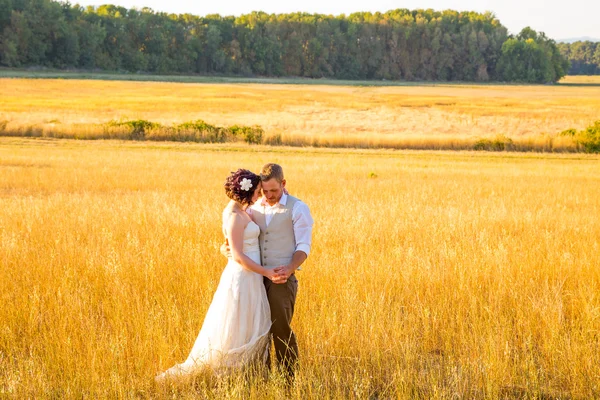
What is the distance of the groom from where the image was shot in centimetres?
611

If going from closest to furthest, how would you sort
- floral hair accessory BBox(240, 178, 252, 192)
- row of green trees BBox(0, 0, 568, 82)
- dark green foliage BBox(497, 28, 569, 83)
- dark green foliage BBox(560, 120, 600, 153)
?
floral hair accessory BBox(240, 178, 252, 192) < dark green foliage BBox(560, 120, 600, 153) < row of green trees BBox(0, 0, 568, 82) < dark green foliage BBox(497, 28, 569, 83)

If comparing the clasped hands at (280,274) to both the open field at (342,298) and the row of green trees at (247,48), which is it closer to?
the open field at (342,298)

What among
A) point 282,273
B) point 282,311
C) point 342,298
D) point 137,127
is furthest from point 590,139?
point 282,273

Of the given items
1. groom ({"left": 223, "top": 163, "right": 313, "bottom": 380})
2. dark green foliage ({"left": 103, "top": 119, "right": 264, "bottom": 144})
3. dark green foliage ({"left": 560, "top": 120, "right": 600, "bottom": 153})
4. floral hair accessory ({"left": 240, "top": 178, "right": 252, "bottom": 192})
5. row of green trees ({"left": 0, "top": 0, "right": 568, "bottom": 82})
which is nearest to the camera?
floral hair accessory ({"left": 240, "top": 178, "right": 252, "bottom": 192})

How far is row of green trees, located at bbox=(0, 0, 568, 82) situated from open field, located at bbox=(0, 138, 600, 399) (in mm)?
128787

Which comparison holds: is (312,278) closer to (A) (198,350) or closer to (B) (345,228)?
(A) (198,350)

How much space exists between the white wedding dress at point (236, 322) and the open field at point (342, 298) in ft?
0.56

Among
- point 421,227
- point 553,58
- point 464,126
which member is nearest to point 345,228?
point 421,227

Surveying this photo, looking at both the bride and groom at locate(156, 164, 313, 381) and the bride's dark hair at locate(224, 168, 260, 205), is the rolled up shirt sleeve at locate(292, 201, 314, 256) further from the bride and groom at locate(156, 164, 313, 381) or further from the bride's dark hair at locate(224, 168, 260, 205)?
the bride's dark hair at locate(224, 168, 260, 205)

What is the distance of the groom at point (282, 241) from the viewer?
6109mm

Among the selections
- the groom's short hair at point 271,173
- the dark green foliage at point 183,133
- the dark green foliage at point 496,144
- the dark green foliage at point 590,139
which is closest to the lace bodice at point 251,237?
the groom's short hair at point 271,173

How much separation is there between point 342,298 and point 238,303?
8.34 feet

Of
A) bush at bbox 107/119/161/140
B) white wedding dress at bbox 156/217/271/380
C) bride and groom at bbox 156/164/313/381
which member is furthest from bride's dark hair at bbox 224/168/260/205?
bush at bbox 107/119/161/140

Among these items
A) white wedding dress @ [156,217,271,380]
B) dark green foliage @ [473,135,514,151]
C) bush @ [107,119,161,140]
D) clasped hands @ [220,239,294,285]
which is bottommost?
dark green foliage @ [473,135,514,151]
